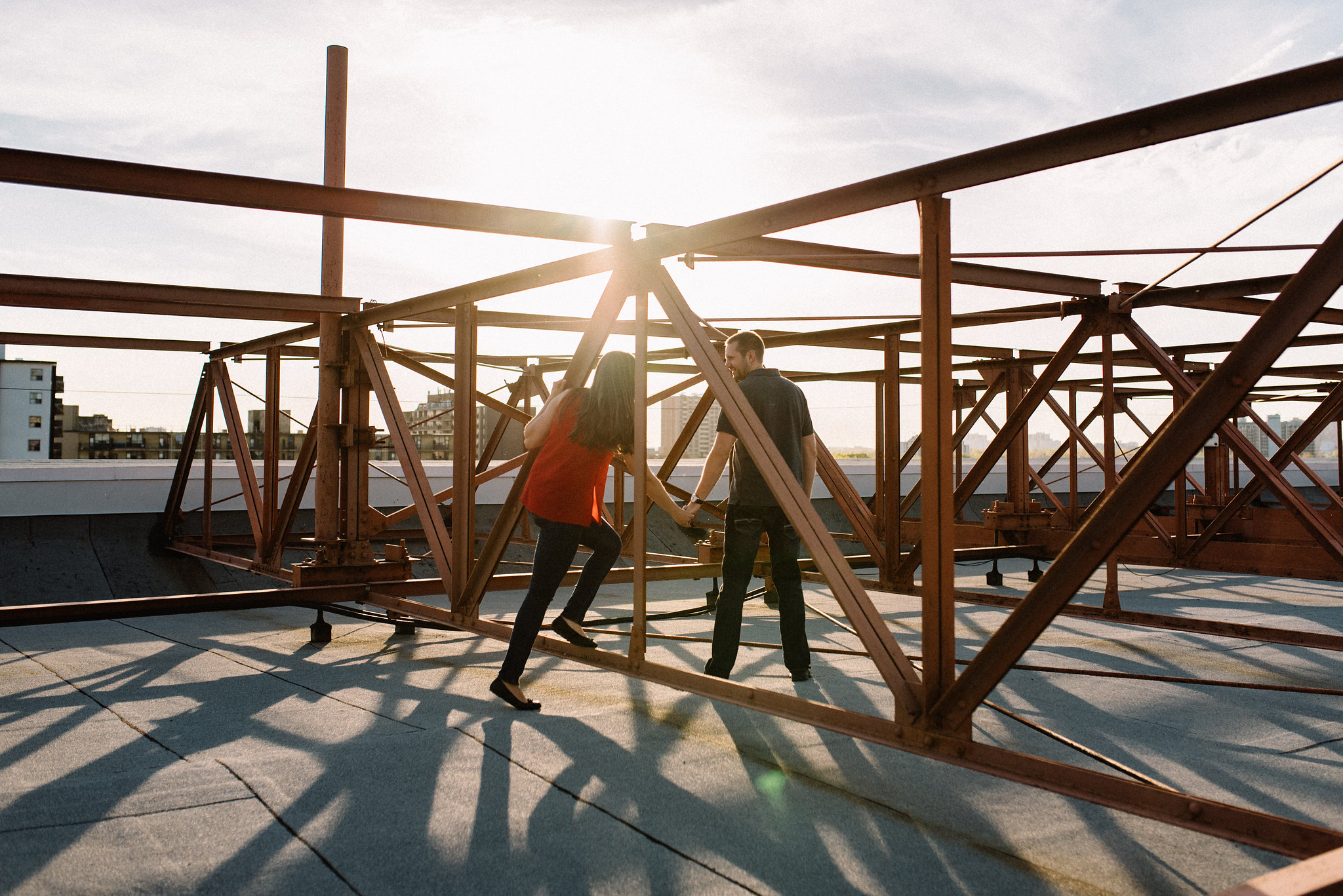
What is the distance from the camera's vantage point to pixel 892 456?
7328 mm

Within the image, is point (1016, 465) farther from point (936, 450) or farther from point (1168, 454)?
point (1168, 454)

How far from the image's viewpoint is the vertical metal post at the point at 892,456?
7.11 m

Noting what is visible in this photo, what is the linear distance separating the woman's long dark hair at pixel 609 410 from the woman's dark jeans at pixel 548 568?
1.44 ft

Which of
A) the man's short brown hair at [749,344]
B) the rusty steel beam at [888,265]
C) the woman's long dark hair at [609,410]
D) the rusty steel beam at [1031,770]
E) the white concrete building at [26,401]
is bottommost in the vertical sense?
the rusty steel beam at [1031,770]

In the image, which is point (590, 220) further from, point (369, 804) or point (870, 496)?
point (870, 496)

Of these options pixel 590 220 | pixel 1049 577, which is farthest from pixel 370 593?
pixel 1049 577

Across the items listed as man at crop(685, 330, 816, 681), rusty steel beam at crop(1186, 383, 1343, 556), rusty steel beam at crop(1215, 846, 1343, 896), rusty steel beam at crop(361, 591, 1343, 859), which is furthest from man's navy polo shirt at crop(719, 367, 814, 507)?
rusty steel beam at crop(1186, 383, 1343, 556)

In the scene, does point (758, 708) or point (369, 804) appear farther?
point (758, 708)

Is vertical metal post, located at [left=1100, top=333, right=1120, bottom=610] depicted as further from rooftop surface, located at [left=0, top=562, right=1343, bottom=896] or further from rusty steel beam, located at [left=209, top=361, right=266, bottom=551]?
rusty steel beam, located at [left=209, top=361, right=266, bottom=551]

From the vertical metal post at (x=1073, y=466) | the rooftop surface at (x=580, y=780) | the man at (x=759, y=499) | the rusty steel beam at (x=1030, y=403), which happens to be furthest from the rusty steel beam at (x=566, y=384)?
the vertical metal post at (x=1073, y=466)

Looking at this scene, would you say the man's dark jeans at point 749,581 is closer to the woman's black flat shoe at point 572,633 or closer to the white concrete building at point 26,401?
the woman's black flat shoe at point 572,633

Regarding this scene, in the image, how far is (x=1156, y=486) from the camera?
8.30 feet

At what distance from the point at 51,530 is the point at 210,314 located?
4074mm

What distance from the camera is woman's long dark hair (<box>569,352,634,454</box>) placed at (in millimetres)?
4500
